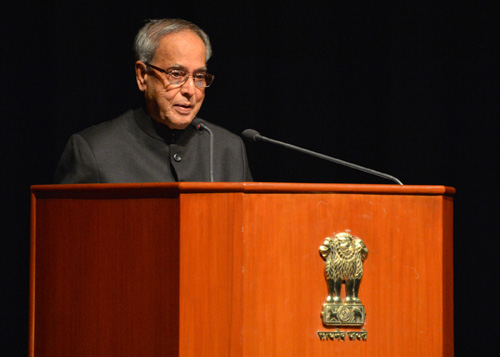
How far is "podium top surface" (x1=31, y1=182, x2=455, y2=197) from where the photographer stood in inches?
63.0

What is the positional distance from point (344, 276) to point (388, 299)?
119 millimetres

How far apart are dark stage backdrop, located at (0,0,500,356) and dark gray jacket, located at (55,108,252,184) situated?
54cm

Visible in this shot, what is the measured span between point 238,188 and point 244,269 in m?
0.17

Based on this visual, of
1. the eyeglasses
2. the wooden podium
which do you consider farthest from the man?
the wooden podium

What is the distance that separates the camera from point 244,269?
1597 millimetres

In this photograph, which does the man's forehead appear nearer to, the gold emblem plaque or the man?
the man

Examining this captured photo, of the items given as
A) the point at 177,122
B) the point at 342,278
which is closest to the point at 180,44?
the point at 177,122

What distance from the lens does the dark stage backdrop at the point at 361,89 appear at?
3012 millimetres

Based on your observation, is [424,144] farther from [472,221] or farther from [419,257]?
[419,257]

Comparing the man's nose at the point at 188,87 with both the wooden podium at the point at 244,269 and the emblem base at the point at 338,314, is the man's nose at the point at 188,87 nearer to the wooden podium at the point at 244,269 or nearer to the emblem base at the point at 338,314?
the wooden podium at the point at 244,269

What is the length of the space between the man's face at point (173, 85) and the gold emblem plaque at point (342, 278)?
899mm

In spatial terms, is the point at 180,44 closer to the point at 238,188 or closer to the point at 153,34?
the point at 153,34

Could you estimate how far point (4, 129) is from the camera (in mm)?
2803

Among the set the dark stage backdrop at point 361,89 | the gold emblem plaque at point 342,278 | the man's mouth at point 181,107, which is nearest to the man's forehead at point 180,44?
the man's mouth at point 181,107
